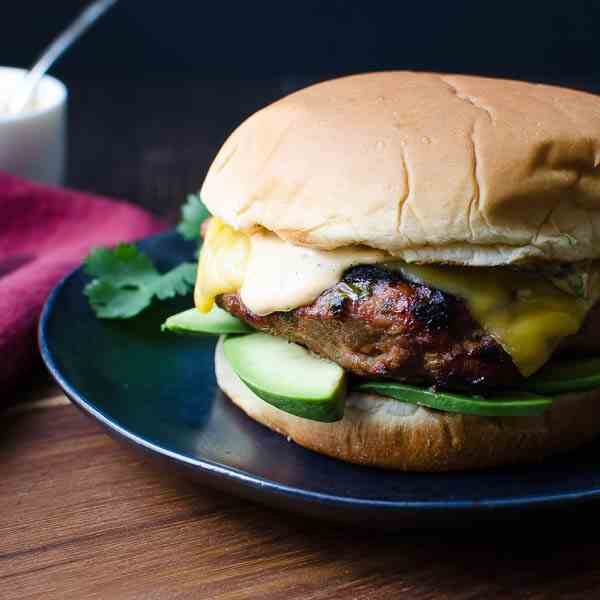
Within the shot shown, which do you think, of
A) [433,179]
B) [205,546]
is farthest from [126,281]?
[433,179]

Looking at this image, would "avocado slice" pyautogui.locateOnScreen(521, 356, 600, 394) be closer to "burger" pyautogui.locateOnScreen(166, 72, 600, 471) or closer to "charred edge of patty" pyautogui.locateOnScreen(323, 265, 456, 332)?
"burger" pyautogui.locateOnScreen(166, 72, 600, 471)

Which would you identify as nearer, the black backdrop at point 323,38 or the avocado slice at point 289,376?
the avocado slice at point 289,376

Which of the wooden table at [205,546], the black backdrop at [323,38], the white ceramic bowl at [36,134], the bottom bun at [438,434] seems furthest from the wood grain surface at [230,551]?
the black backdrop at [323,38]

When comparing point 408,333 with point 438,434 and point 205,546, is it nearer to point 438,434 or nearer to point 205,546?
point 438,434

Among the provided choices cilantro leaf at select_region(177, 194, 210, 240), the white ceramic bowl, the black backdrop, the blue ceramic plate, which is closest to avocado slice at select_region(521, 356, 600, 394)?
the blue ceramic plate

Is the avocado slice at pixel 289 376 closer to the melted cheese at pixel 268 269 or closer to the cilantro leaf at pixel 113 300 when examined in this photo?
the melted cheese at pixel 268 269

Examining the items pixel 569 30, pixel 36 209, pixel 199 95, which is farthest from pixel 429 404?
pixel 569 30
